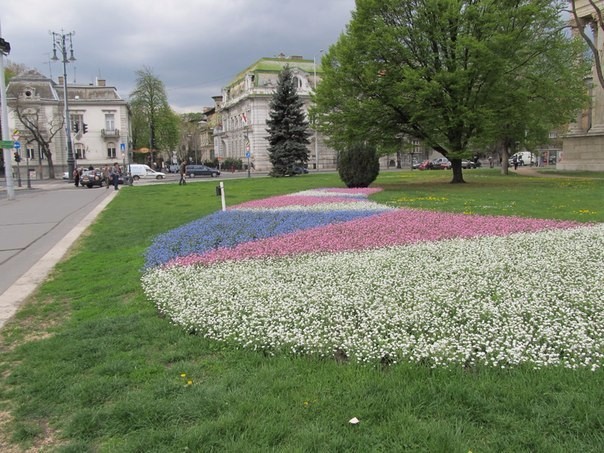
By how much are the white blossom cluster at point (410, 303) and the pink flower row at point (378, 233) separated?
65cm

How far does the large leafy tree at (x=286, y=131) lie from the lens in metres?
47.6

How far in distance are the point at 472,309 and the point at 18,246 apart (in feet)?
33.3

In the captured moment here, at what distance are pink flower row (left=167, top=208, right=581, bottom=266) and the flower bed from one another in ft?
0.14

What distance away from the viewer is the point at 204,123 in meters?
155

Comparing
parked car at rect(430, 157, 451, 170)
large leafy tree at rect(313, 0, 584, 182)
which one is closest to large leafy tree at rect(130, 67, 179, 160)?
parked car at rect(430, 157, 451, 170)

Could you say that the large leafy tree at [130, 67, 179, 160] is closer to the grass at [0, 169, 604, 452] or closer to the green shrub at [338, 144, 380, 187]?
the green shrub at [338, 144, 380, 187]

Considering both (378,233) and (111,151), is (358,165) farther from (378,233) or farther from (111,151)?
(111,151)

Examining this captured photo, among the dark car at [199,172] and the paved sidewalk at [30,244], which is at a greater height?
the dark car at [199,172]

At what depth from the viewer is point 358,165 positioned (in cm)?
2458

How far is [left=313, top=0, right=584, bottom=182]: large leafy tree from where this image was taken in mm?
24438

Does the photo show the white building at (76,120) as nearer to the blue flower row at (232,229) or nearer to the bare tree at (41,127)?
the bare tree at (41,127)

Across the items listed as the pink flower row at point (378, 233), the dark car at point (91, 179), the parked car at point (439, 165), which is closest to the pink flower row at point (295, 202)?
the pink flower row at point (378, 233)

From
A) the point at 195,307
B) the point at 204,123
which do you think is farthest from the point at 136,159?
the point at 195,307

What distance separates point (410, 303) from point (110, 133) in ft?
269
